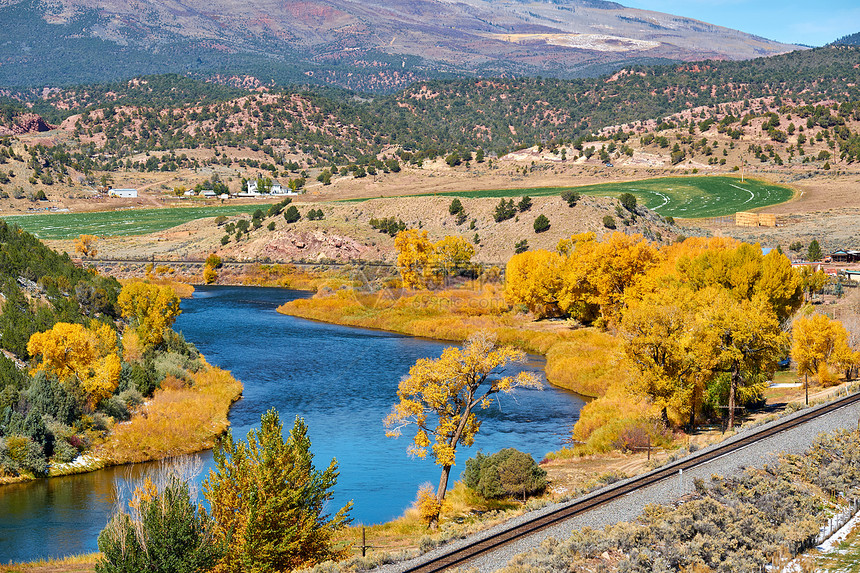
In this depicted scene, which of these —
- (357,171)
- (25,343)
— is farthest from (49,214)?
(25,343)

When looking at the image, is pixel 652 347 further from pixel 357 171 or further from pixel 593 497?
pixel 357 171

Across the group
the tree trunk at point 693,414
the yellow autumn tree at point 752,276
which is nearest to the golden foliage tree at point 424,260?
the yellow autumn tree at point 752,276

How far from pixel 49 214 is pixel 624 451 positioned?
16622cm

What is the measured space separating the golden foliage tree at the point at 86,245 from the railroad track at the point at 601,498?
120034 millimetres

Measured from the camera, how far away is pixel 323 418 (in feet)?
176

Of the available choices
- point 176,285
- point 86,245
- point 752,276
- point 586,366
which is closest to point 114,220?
point 86,245

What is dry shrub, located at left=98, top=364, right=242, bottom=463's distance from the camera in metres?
45.6

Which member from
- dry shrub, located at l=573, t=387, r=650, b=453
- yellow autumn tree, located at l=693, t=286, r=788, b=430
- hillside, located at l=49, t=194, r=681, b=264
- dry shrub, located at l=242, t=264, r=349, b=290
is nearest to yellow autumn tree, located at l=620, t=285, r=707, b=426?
yellow autumn tree, located at l=693, t=286, r=788, b=430

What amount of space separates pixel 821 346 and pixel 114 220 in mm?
149973

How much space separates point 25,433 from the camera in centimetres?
4262

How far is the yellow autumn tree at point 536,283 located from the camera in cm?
8562

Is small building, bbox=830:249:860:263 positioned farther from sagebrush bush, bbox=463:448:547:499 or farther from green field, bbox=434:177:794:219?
sagebrush bush, bbox=463:448:547:499

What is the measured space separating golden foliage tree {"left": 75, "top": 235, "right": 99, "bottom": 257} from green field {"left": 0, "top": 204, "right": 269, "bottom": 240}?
26.9 feet

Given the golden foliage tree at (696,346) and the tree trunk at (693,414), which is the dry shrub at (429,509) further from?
the tree trunk at (693,414)
